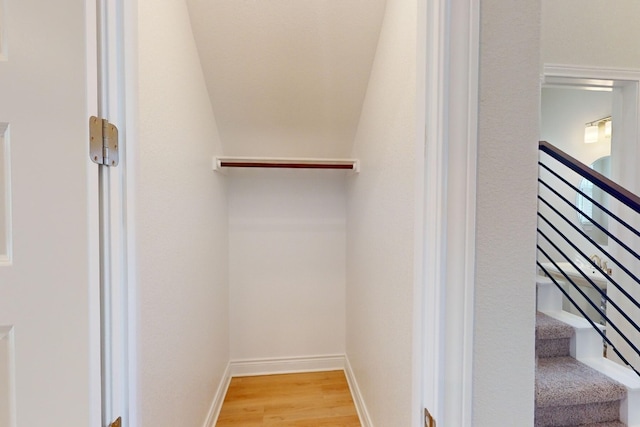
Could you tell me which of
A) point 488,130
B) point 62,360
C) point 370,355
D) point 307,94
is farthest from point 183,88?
point 370,355

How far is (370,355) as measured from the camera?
1645mm

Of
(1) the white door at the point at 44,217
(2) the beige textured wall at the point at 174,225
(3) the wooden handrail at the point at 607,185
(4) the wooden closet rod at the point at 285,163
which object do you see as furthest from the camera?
(4) the wooden closet rod at the point at 285,163

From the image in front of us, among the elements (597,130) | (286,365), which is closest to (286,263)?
(286,365)

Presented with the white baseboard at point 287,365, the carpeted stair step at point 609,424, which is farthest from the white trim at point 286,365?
the carpeted stair step at point 609,424

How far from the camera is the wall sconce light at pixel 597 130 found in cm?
295

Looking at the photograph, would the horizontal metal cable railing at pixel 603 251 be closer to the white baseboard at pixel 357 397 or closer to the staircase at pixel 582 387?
the staircase at pixel 582 387

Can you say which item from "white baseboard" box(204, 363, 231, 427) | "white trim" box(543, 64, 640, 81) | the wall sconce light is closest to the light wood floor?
"white baseboard" box(204, 363, 231, 427)

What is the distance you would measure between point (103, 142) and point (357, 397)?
202cm

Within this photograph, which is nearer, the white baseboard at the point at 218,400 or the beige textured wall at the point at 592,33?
the white baseboard at the point at 218,400

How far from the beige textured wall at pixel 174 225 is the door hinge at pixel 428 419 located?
666 millimetres

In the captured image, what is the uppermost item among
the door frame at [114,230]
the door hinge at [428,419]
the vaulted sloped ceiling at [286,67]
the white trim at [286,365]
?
the vaulted sloped ceiling at [286,67]

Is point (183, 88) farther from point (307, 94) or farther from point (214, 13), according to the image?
point (307, 94)

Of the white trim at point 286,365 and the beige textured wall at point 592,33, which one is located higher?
the beige textured wall at point 592,33

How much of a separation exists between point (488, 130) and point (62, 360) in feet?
2.98
